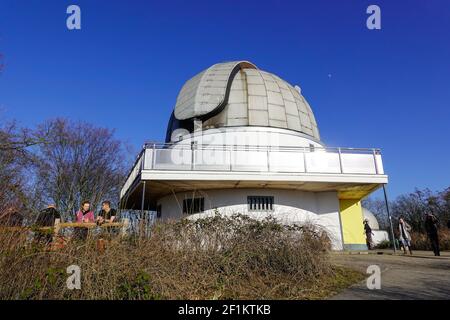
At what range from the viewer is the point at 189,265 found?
6035mm

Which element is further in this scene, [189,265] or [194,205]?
[194,205]

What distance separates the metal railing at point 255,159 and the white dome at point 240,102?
10.2ft

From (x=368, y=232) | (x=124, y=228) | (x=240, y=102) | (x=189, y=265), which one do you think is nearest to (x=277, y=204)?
(x=240, y=102)

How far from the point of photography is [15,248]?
4.67m

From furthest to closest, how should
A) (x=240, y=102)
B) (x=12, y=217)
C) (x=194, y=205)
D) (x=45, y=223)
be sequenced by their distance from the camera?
(x=240, y=102) → (x=194, y=205) → (x=45, y=223) → (x=12, y=217)

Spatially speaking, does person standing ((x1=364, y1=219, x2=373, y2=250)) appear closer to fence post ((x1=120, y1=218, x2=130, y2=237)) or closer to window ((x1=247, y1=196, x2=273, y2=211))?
window ((x1=247, y1=196, x2=273, y2=211))

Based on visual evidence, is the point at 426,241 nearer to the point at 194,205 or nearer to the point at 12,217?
the point at 194,205

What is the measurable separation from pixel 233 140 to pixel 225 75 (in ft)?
16.1

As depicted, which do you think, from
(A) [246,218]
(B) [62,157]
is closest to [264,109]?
(A) [246,218]

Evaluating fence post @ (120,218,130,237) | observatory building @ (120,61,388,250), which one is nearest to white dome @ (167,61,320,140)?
observatory building @ (120,61,388,250)

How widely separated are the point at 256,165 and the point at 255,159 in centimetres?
32

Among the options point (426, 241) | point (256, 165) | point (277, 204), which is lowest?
point (426, 241)

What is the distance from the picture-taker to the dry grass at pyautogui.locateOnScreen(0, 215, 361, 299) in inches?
177

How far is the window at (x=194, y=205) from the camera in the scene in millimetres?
15531
